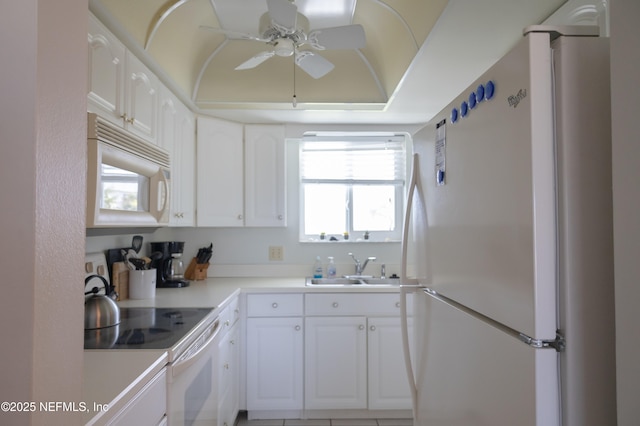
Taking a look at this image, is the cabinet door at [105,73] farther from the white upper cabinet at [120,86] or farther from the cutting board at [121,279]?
the cutting board at [121,279]

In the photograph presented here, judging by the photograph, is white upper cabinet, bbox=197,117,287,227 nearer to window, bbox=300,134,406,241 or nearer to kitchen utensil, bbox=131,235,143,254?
window, bbox=300,134,406,241

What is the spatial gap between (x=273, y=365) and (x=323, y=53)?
88.7 inches

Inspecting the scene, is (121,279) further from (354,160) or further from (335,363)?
(354,160)

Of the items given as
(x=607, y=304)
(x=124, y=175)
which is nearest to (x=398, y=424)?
(x=607, y=304)

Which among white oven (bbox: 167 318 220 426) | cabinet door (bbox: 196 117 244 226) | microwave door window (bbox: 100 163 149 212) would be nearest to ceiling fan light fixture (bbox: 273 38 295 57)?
microwave door window (bbox: 100 163 149 212)

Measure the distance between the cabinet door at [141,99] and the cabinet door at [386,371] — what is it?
1.82 meters

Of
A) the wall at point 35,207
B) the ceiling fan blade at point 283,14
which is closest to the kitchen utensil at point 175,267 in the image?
the ceiling fan blade at point 283,14

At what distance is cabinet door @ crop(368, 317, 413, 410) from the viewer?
2.44 m

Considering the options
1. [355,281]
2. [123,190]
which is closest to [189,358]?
[123,190]

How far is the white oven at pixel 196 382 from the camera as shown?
4.04ft

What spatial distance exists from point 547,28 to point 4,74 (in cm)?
95

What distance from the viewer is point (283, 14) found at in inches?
60.7

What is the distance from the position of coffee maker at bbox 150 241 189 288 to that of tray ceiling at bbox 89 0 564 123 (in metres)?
1.02

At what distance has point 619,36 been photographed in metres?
0.63
